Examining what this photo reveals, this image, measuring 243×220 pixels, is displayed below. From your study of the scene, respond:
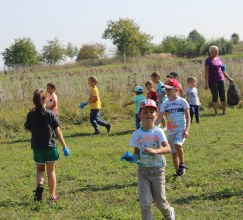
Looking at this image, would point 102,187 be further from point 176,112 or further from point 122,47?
point 122,47

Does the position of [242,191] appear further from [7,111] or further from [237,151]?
[7,111]

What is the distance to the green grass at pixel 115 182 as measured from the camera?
17.0 feet

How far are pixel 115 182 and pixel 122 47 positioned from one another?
42210 millimetres

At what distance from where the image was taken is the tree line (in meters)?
46.7

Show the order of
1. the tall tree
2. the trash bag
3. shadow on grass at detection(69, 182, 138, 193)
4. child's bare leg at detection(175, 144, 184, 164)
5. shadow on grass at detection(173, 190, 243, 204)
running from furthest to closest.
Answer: the tall tree < the trash bag < child's bare leg at detection(175, 144, 184, 164) < shadow on grass at detection(69, 182, 138, 193) < shadow on grass at detection(173, 190, 243, 204)

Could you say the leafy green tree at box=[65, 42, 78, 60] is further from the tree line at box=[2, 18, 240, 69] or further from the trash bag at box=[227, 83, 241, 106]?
the trash bag at box=[227, 83, 241, 106]

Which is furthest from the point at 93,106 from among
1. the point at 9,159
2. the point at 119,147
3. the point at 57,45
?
the point at 57,45

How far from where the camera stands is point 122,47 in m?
47.8

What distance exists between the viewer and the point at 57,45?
2087 inches

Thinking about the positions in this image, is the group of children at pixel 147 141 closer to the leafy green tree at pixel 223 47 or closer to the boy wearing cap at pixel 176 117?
the boy wearing cap at pixel 176 117

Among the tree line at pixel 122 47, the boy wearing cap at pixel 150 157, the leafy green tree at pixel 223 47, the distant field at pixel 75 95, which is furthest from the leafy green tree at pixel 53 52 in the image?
the boy wearing cap at pixel 150 157

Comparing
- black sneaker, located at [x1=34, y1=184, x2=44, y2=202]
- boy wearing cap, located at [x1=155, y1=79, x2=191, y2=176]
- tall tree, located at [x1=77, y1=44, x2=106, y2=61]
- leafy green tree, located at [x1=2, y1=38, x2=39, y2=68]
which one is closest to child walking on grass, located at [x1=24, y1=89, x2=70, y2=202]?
black sneaker, located at [x1=34, y1=184, x2=44, y2=202]

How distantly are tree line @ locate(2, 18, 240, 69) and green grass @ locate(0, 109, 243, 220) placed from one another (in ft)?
114

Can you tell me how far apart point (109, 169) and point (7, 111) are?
6.91m
